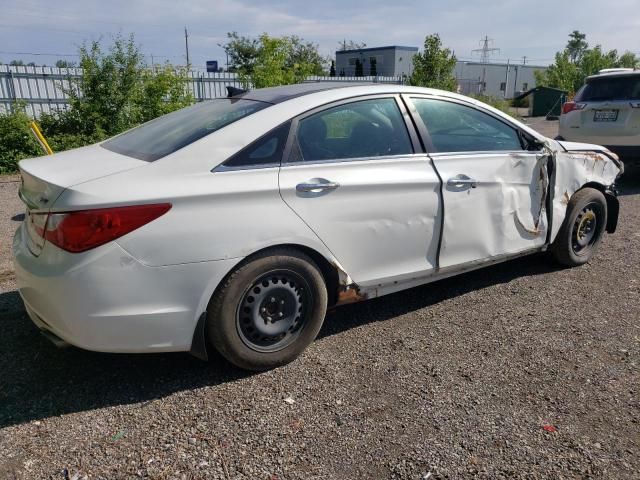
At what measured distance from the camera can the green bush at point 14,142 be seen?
1047 centimetres

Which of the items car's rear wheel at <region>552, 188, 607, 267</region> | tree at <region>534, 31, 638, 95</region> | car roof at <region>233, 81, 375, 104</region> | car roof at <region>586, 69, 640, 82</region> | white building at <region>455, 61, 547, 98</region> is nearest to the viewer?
car roof at <region>233, 81, 375, 104</region>

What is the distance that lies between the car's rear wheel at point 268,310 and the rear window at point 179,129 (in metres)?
0.80

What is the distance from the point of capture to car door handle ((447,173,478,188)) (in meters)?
3.63

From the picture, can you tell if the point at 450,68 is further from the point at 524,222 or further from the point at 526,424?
the point at 526,424

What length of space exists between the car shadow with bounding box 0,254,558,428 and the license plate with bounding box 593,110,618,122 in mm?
6253

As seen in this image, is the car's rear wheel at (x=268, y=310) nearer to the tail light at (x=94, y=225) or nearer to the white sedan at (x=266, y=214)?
the white sedan at (x=266, y=214)

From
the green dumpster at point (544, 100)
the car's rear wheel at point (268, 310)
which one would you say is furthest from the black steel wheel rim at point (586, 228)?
the green dumpster at point (544, 100)

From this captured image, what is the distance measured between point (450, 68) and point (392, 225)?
16001 mm

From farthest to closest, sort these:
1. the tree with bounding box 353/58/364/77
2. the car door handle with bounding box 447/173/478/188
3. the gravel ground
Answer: the tree with bounding box 353/58/364/77 → the car door handle with bounding box 447/173/478/188 → the gravel ground

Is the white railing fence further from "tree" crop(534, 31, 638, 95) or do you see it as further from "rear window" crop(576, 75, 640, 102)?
"tree" crop(534, 31, 638, 95)

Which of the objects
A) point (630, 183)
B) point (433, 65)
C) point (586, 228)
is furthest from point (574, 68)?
point (586, 228)

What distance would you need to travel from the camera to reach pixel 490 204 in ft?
12.7

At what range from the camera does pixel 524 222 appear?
13.7 ft

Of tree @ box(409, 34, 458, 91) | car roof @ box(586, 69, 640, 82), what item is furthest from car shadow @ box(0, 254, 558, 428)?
tree @ box(409, 34, 458, 91)
